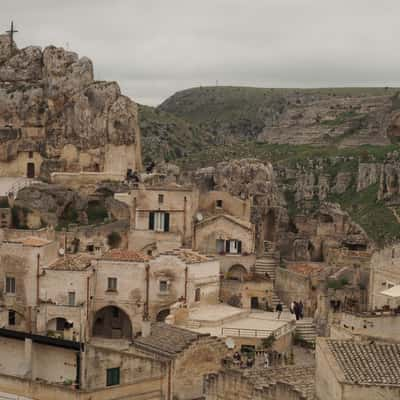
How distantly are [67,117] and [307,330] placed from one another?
3445cm

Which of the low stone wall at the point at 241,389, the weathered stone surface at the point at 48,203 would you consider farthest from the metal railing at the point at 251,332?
the weathered stone surface at the point at 48,203

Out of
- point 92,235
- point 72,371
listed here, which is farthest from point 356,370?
point 92,235

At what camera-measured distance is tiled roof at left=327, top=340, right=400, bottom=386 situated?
1069 inches

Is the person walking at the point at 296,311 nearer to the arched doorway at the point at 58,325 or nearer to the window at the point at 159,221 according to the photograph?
the window at the point at 159,221

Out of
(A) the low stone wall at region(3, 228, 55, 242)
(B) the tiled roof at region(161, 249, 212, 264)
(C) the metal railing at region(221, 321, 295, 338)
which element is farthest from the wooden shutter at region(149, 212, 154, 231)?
(C) the metal railing at region(221, 321, 295, 338)

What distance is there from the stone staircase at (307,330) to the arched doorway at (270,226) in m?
18.5

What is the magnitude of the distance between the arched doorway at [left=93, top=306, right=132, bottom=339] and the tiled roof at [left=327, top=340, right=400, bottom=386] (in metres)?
26.9

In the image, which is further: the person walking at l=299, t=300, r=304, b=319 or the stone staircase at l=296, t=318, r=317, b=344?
the person walking at l=299, t=300, r=304, b=319

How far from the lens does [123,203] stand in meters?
64.5

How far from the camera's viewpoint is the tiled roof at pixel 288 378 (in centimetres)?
3081

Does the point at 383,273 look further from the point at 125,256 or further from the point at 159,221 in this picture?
the point at 159,221

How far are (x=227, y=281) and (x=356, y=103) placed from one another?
367 ft

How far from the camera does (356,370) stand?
1085 inches

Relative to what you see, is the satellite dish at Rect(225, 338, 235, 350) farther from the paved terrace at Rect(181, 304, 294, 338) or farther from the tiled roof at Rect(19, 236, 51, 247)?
the tiled roof at Rect(19, 236, 51, 247)
